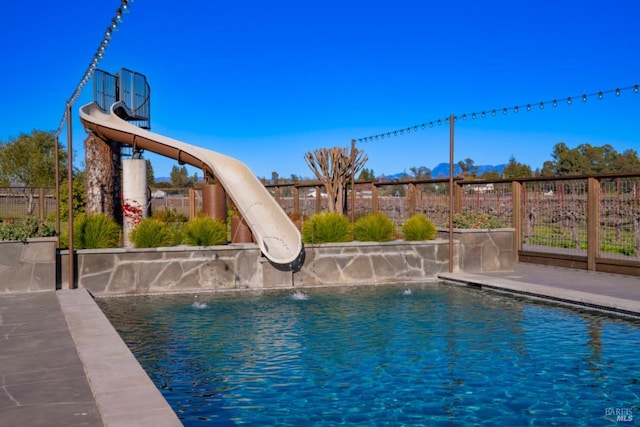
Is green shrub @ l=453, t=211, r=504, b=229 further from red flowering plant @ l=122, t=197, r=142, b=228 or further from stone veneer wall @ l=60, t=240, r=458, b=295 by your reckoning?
red flowering plant @ l=122, t=197, r=142, b=228

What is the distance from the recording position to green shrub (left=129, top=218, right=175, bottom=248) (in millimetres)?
12680

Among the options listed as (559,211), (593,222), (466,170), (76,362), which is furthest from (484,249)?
(466,170)

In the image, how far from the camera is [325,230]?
1383 centimetres

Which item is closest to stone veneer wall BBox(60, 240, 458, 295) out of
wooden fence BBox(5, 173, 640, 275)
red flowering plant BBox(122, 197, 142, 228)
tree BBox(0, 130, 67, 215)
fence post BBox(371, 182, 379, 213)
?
wooden fence BBox(5, 173, 640, 275)

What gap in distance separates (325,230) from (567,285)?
5000 millimetres

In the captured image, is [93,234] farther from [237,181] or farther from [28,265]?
[237,181]

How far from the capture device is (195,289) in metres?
12.6

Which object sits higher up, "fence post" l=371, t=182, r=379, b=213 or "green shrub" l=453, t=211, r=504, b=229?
"fence post" l=371, t=182, r=379, b=213

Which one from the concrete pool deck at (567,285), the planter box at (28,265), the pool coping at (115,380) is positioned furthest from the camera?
the planter box at (28,265)

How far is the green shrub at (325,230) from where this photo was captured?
13828mm

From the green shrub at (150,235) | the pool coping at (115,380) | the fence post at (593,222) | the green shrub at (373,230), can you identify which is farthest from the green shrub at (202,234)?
the fence post at (593,222)

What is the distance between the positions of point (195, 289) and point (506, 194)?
9.21m

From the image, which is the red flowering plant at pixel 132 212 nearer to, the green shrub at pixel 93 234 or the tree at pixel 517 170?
the green shrub at pixel 93 234

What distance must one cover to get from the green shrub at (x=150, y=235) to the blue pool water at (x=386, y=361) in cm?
176
